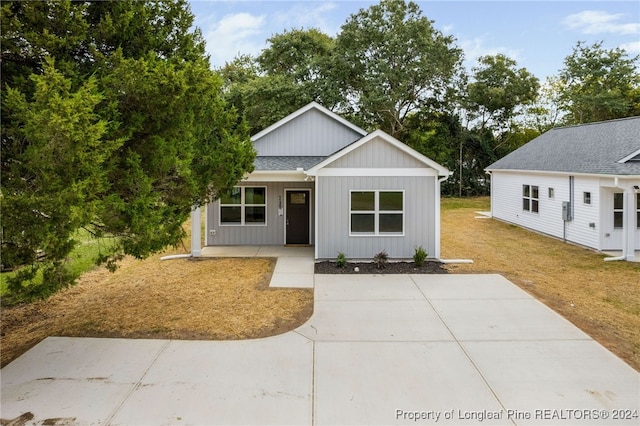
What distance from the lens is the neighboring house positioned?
12.1m

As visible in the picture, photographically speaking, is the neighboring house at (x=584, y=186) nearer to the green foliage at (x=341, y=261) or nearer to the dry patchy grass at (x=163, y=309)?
the green foliage at (x=341, y=261)

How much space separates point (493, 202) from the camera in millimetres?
21609

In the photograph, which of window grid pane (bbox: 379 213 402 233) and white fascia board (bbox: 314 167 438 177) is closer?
white fascia board (bbox: 314 167 438 177)

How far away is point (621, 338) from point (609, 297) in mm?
2505

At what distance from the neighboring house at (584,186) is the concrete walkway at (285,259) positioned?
8.88 m

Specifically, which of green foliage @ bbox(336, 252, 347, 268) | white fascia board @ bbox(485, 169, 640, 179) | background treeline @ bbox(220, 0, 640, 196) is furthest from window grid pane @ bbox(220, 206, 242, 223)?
background treeline @ bbox(220, 0, 640, 196)

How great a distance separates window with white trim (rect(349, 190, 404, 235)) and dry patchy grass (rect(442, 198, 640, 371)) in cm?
197

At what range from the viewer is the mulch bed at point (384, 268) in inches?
413

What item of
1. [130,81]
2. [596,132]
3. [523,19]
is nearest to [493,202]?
[596,132]

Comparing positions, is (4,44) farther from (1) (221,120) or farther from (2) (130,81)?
(1) (221,120)

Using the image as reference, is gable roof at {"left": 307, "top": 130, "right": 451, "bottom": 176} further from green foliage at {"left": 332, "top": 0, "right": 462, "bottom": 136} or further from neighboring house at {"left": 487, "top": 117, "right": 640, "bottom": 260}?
green foliage at {"left": 332, "top": 0, "right": 462, "bottom": 136}

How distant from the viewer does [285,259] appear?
39.4ft

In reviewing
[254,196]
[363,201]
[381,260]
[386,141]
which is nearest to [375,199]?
[363,201]

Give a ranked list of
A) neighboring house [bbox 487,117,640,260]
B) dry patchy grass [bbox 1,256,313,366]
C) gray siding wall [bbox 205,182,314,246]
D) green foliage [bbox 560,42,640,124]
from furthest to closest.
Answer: green foliage [bbox 560,42,640,124] → gray siding wall [bbox 205,182,314,246] → neighboring house [bbox 487,117,640,260] → dry patchy grass [bbox 1,256,313,366]
